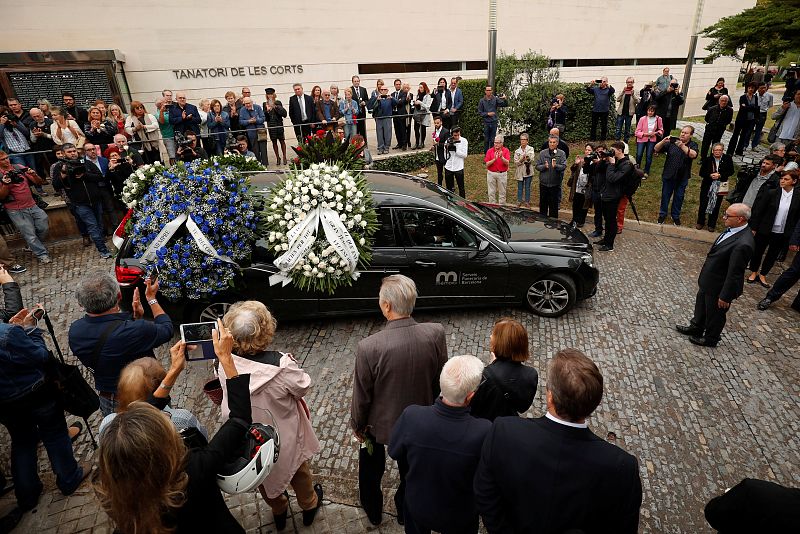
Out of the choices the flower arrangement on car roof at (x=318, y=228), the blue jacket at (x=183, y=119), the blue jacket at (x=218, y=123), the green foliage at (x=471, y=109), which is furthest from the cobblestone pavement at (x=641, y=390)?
the green foliage at (x=471, y=109)

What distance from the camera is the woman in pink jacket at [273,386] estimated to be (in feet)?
9.46

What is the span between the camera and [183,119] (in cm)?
1041

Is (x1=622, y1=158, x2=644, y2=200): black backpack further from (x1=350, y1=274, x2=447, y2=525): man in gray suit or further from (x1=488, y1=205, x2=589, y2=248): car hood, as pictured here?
(x1=350, y1=274, x2=447, y2=525): man in gray suit

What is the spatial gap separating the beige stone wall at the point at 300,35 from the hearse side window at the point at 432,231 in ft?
36.4

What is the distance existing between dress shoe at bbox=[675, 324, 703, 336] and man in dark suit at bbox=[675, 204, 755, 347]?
0.01 meters

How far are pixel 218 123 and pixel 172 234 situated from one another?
21.2 feet

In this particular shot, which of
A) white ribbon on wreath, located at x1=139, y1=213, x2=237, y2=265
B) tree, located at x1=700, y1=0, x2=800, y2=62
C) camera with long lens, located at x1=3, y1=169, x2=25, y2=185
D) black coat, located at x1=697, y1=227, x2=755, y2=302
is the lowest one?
black coat, located at x1=697, y1=227, x2=755, y2=302

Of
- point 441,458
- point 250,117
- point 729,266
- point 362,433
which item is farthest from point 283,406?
point 250,117

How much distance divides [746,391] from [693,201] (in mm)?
6266

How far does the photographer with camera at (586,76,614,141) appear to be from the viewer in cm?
1391

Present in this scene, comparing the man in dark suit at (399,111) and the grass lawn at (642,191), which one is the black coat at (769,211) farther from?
the man in dark suit at (399,111)

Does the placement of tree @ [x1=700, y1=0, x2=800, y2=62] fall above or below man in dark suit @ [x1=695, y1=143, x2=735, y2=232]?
above

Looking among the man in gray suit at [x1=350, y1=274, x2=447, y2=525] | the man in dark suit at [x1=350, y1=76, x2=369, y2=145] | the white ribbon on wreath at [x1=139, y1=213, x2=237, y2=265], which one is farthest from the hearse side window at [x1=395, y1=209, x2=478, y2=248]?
the man in dark suit at [x1=350, y1=76, x2=369, y2=145]

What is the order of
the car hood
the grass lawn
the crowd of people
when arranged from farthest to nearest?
the grass lawn
the car hood
the crowd of people
